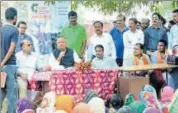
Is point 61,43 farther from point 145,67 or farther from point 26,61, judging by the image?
point 145,67

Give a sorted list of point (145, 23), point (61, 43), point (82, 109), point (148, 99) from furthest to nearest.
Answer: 1. point (145, 23)
2. point (61, 43)
3. point (148, 99)
4. point (82, 109)

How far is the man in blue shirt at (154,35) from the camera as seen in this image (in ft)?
21.4

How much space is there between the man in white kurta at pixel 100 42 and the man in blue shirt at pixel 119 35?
114 mm

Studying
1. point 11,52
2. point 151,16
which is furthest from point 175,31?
point 11,52

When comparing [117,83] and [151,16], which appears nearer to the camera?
[117,83]

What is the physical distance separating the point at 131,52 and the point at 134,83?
1.25 metres

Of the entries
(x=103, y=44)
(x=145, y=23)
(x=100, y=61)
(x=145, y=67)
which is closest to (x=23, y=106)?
(x=100, y=61)

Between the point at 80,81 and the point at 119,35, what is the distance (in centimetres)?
153

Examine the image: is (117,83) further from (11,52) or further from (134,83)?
(11,52)

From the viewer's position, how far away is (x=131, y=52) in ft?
21.0

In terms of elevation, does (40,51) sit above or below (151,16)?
below

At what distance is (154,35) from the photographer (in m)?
6.54

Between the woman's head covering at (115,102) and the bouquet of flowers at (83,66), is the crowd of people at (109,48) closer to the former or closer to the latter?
the bouquet of flowers at (83,66)

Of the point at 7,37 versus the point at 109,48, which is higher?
the point at 7,37
